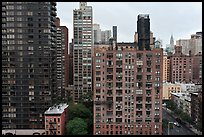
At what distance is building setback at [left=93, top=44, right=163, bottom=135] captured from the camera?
4.98 meters

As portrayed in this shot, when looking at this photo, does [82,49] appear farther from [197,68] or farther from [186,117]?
[197,68]

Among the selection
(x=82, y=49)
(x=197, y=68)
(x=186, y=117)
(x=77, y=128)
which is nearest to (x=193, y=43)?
(x=197, y=68)

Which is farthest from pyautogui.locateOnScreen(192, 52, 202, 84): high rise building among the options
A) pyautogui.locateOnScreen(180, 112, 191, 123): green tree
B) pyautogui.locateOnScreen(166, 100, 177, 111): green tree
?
pyautogui.locateOnScreen(180, 112, 191, 123): green tree

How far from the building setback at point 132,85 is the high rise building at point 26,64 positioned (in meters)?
1.63

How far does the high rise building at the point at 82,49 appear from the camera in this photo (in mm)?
9148

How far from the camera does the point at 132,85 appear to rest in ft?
16.4

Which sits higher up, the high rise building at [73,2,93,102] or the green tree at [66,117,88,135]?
the high rise building at [73,2,93,102]

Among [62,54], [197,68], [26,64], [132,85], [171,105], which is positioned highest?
[62,54]

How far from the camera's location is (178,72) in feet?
37.0

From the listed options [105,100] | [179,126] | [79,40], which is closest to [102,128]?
[105,100]

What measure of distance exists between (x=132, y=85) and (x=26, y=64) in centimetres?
260

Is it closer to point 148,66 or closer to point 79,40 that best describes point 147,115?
point 148,66

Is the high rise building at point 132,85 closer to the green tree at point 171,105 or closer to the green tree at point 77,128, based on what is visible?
the green tree at point 77,128

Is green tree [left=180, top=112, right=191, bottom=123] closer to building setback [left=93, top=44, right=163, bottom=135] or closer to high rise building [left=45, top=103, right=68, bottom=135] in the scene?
building setback [left=93, top=44, right=163, bottom=135]
